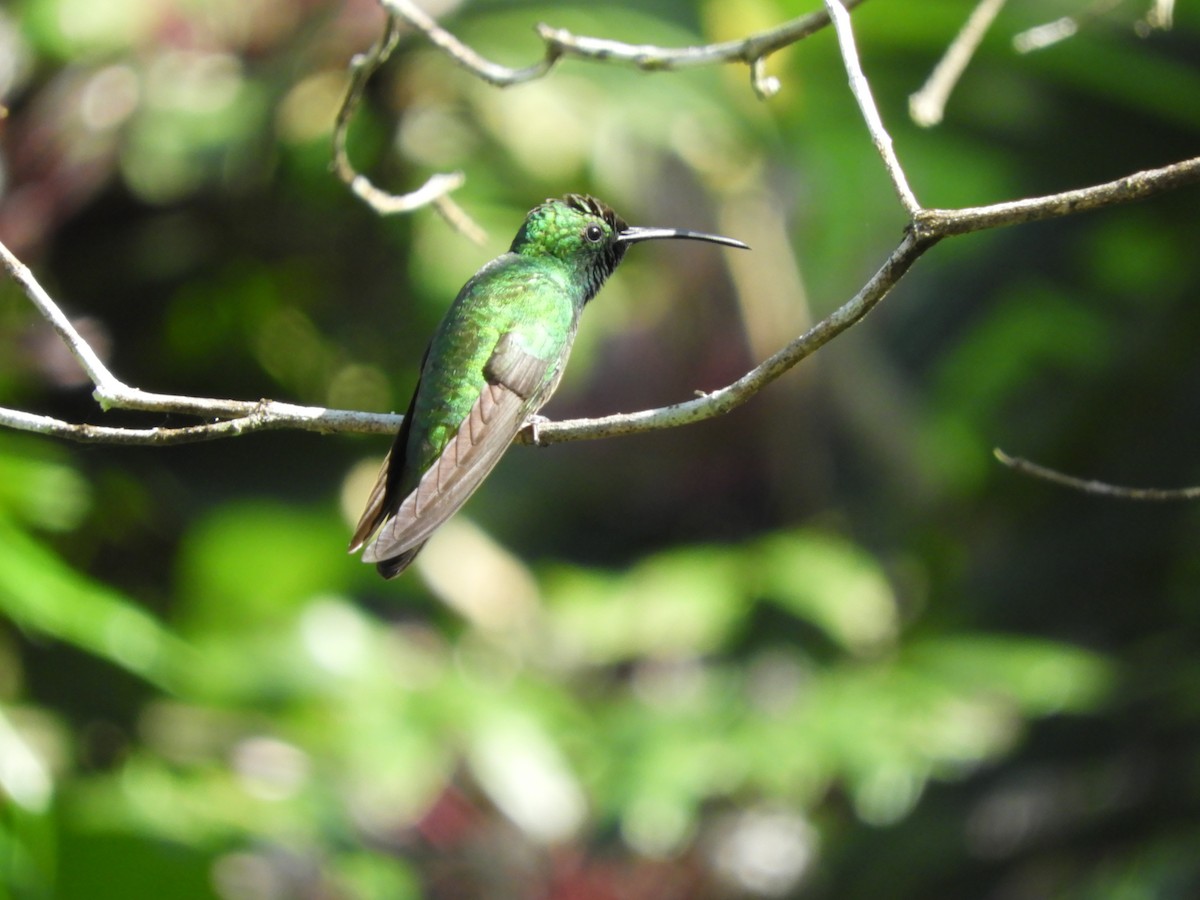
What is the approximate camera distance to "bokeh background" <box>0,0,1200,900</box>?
4500 mm

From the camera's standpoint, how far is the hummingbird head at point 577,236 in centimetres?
297

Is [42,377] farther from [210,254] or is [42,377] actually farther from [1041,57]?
[1041,57]

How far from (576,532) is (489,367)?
416 centimetres

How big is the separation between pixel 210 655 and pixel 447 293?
155cm

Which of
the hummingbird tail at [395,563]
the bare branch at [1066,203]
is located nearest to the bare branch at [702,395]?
the bare branch at [1066,203]

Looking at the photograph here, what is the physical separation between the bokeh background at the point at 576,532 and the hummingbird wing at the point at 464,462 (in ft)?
5.54

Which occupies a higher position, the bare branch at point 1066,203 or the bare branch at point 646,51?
the bare branch at point 646,51

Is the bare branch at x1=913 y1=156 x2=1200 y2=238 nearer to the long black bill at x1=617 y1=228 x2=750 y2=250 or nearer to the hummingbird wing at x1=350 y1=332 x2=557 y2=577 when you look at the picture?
the hummingbird wing at x1=350 y1=332 x2=557 y2=577

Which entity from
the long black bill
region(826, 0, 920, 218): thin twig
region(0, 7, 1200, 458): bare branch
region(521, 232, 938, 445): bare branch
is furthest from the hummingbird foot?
region(826, 0, 920, 218): thin twig

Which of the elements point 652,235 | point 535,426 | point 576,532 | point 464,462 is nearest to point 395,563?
point 464,462

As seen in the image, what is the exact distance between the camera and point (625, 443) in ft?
21.8

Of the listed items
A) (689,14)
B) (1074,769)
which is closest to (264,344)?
(689,14)

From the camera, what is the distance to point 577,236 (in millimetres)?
2971

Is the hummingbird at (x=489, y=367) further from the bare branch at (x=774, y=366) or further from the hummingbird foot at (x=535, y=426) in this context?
the bare branch at (x=774, y=366)
